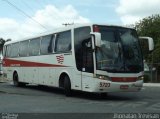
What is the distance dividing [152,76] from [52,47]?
21.1 m

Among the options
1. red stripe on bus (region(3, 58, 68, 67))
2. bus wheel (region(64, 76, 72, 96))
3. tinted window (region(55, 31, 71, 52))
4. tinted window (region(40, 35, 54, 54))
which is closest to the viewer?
bus wheel (region(64, 76, 72, 96))

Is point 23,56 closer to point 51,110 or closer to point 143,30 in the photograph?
point 51,110

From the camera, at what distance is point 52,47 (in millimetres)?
22922

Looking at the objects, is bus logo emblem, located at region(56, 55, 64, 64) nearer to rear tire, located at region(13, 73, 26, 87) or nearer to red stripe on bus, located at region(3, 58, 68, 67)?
red stripe on bus, located at region(3, 58, 68, 67)

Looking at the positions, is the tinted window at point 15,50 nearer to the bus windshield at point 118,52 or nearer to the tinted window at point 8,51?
the tinted window at point 8,51

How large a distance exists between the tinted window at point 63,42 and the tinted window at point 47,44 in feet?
2.22

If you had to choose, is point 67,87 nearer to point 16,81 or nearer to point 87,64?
point 87,64

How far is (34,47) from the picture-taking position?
84.8 ft

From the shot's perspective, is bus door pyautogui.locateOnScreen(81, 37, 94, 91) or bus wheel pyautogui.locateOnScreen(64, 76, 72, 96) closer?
bus door pyautogui.locateOnScreen(81, 37, 94, 91)

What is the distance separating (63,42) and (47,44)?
2.20 metres

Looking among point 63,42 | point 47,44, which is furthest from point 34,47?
point 63,42

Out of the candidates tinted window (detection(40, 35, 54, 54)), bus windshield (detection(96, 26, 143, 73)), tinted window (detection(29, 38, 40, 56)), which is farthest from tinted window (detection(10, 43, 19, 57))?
bus windshield (detection(96, 26, 143, 73))

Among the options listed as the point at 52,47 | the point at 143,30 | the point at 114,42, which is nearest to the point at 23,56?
the point at 52,47

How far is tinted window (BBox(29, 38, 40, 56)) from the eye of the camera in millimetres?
25284
